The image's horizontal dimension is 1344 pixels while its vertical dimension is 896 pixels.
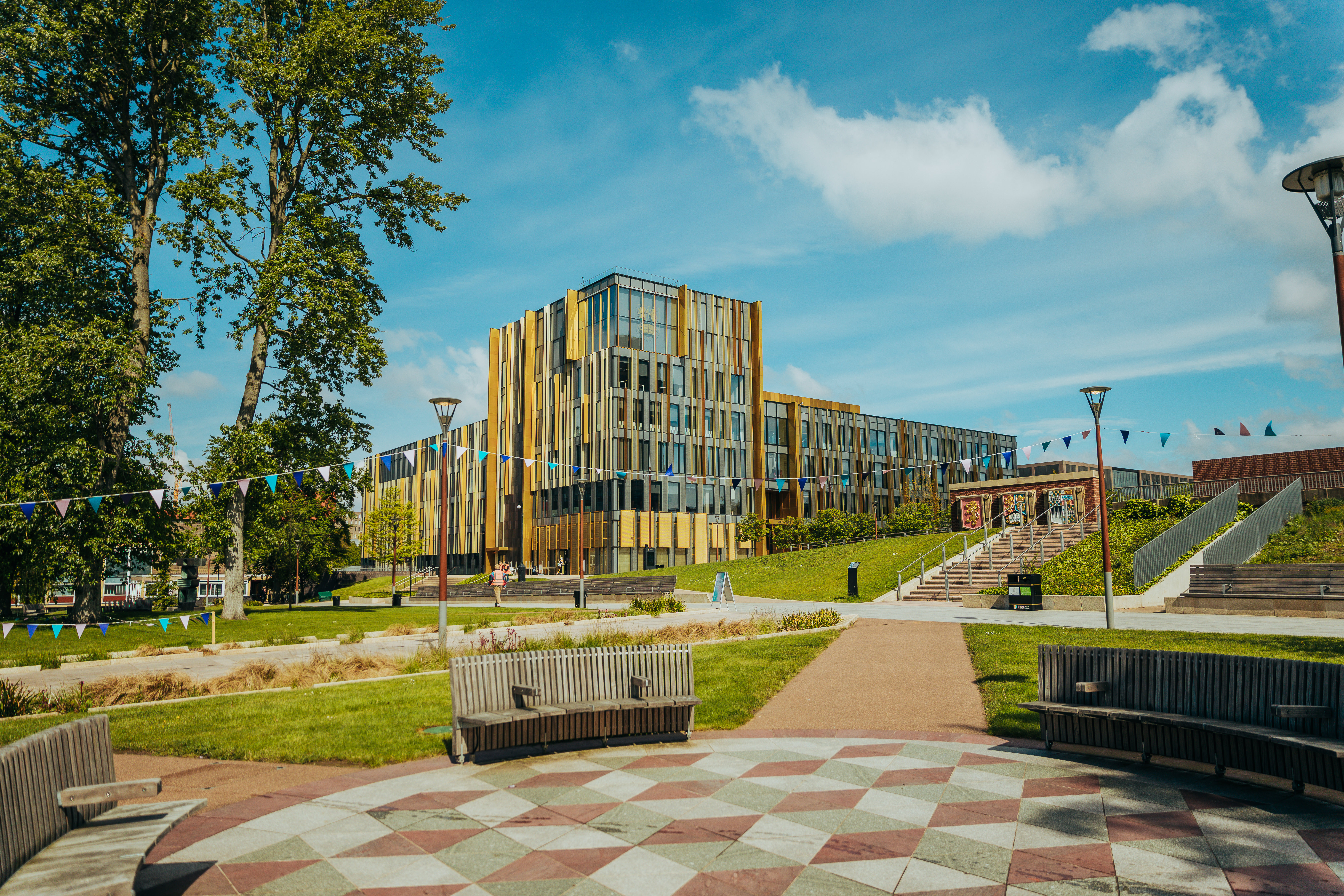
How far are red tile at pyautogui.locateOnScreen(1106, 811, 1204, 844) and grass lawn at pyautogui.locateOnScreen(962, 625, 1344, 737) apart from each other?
8.93 ft

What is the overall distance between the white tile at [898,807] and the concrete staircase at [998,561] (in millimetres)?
24801

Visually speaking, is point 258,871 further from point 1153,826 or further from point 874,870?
point 1153,826

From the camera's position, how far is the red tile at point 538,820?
5.79 meters

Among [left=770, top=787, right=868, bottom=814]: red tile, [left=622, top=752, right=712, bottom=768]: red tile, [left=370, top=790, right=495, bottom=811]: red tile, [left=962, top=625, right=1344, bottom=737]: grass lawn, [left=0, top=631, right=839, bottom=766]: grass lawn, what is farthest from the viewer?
[left=962, top=625, right=1344, bottom=737]: grass lawn

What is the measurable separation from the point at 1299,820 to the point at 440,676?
36.7 ft

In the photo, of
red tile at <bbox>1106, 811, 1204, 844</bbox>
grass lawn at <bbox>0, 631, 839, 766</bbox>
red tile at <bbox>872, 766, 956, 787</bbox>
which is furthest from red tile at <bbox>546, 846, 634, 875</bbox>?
grass lawn at <bbox>0, 631, 839, 766</bbox>

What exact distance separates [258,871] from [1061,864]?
480cm

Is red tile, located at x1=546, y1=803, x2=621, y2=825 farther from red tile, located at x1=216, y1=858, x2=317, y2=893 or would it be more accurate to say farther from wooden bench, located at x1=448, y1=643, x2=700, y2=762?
red tile, located at x1=216, y1=858, x2=317, y2=893

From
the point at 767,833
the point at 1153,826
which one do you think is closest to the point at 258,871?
the point at 767,833

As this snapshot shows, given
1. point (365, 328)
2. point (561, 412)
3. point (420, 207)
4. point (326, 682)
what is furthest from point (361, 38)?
point (561, 412)

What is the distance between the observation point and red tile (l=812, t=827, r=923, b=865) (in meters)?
5.04

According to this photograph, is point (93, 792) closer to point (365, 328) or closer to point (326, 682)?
point (326, 682)

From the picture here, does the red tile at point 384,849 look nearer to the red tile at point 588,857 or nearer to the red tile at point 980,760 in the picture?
the red tile at point 588,857

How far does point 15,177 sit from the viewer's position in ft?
76.6
